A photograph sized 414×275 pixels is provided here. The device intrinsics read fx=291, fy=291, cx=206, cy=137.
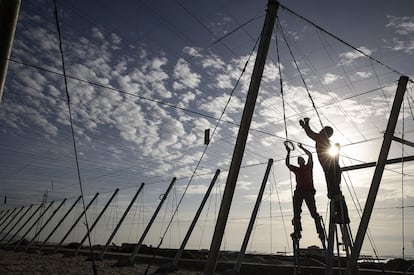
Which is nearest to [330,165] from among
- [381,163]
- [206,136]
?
[381,163]

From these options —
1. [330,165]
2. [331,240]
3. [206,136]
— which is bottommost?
[331,240]

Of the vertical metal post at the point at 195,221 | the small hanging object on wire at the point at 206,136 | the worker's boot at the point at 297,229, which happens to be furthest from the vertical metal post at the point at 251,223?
the small hanging object on wire at the point at 206,136

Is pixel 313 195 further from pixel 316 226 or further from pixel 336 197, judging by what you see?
pixel 336 197

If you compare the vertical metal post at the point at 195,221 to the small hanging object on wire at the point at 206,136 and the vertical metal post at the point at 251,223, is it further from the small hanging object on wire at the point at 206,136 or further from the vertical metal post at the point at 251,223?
the small hanging object on wire at the point at 206,136

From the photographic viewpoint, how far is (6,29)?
5.00 meters

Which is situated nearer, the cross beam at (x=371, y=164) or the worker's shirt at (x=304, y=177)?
the worker's shirt at (x=304, y=177)

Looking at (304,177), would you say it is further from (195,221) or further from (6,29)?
(6,29)

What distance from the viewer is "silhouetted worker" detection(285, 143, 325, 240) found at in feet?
25.9

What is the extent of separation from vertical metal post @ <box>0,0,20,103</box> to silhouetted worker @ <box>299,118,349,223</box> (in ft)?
22.6

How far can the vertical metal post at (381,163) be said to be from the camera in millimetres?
8578

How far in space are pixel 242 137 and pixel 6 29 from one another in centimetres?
522

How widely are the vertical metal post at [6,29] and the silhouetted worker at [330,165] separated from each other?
6.88m

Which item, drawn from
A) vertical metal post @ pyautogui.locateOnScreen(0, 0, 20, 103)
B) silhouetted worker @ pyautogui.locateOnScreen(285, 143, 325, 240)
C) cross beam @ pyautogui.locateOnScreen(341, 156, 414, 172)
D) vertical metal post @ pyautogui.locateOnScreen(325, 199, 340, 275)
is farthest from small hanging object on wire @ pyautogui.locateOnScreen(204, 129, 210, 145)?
→ vertical metal post @ pyautogui.locateOnScreen(0, 0, 20, 103)

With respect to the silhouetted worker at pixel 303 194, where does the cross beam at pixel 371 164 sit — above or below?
above
